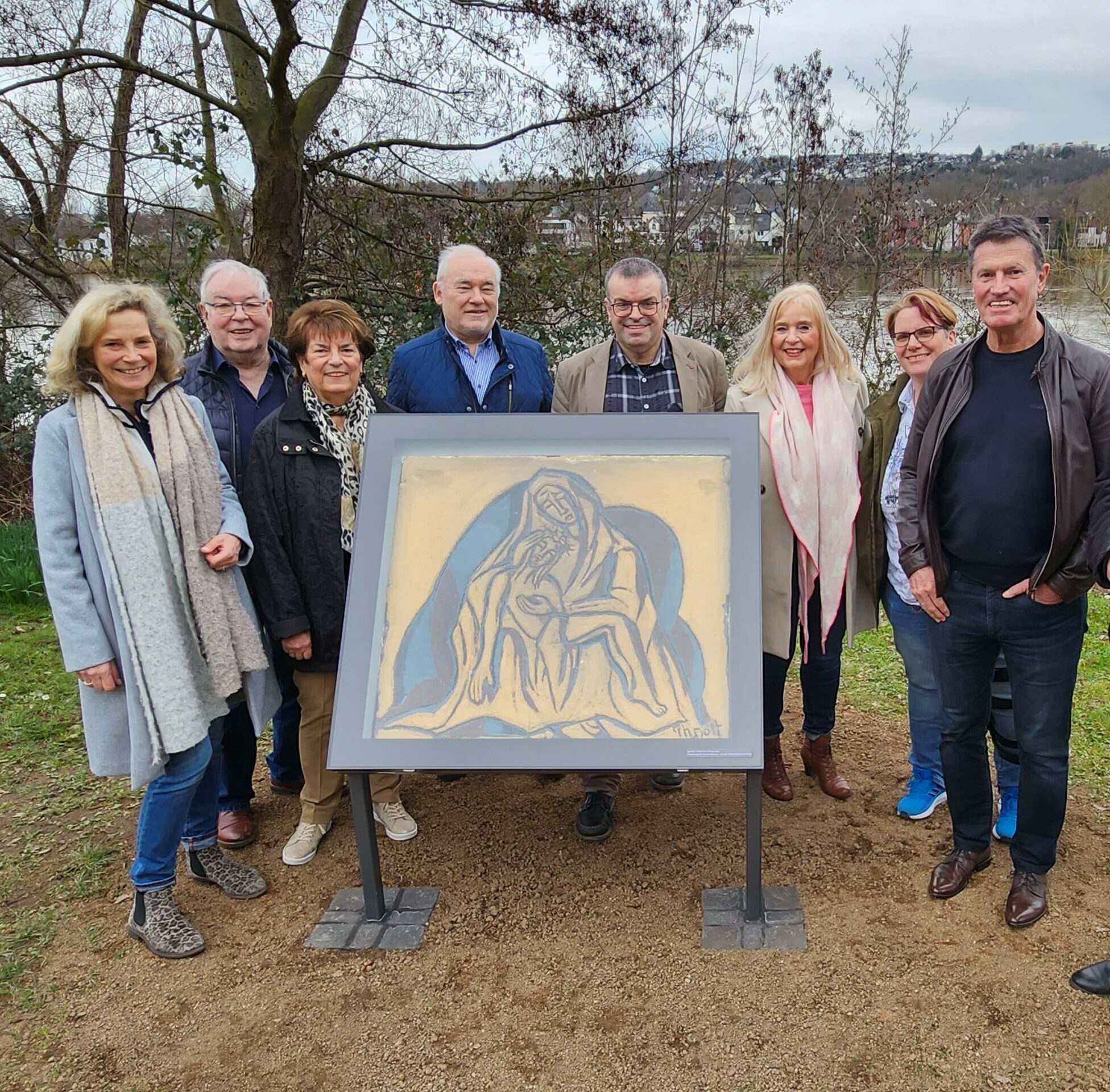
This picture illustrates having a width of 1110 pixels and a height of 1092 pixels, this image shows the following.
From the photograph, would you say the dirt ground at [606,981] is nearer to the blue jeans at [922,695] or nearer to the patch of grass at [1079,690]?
the blue jeans at [922,695]

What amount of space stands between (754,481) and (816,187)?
597 centimetres

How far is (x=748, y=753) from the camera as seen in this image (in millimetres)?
2529

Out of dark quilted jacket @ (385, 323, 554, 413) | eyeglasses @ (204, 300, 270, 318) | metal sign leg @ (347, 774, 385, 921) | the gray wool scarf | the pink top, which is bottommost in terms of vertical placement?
metal sign leg @ (347, 774, 385, 921)

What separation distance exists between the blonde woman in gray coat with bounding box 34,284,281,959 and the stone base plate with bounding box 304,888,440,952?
1.30 feet

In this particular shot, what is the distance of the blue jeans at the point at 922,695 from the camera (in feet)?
10.5

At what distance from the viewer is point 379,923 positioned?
297 centimetres

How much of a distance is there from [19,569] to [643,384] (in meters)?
4.94

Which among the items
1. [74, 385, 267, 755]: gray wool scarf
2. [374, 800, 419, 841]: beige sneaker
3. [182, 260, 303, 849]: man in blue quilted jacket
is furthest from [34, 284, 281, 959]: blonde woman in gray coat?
[374, 800, 419, 841]: beige sneaker

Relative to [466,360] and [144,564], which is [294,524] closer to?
[144,564]

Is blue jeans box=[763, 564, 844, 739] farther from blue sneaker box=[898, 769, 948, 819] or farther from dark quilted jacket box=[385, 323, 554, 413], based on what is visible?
dark quilted jacket box=[385, 323, 554, 413]

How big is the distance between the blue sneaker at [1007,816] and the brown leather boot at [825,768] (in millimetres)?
566

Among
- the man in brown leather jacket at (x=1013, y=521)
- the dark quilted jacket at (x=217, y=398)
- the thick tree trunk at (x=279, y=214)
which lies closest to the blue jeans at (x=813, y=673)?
the man in brown leather jacket at (x=1013, y=521)

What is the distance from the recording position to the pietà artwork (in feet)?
8.68

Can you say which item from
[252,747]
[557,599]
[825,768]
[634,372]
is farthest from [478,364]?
[825,768]
